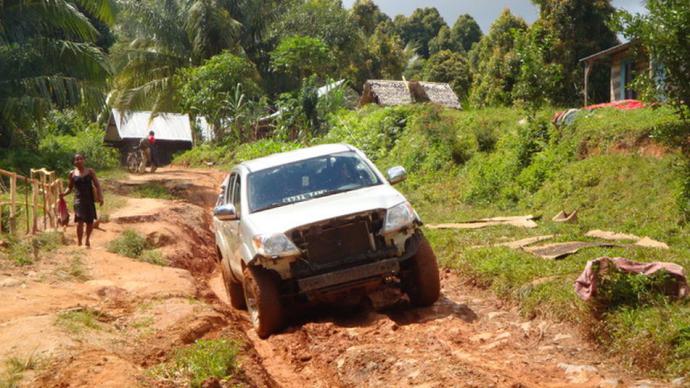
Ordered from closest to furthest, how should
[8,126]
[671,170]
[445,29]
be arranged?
[671,170], [8,126], [445,29]

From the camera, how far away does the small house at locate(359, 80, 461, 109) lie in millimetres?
32500

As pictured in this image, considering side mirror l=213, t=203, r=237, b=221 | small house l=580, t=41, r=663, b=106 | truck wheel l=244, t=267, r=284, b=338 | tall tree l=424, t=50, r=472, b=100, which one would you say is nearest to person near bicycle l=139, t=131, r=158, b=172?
small house l=580, t=41, r=663, b=106

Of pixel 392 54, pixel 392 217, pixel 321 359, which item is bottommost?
pixel 321 359

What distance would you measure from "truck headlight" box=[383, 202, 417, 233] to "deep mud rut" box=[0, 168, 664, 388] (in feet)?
2.84

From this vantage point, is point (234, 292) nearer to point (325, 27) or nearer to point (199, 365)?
point (199, 365)

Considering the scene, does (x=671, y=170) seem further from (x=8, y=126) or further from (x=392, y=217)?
(x=8, y=126)

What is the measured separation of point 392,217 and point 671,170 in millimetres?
6904

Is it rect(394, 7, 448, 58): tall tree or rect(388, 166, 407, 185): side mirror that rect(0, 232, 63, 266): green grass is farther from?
rect(394, 7, 448, 58): tall tree

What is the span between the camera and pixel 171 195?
899 inches

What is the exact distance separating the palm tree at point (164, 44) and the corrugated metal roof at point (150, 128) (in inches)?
242

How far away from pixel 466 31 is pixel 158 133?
92.8ft

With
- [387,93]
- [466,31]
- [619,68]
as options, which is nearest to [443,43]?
[466,31]

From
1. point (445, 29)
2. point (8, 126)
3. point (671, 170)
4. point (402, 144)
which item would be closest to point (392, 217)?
point (671, 170)

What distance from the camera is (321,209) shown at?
798 cm
